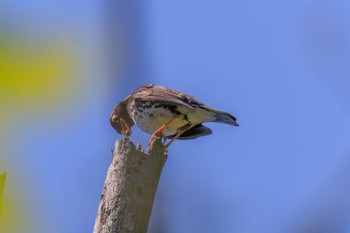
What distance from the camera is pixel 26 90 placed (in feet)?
3.61

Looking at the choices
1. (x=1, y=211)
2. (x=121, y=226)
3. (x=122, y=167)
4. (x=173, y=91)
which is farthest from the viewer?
(x=173, y=91)

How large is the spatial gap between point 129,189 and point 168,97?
330cm

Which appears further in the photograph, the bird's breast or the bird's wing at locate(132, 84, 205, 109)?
the bird's breast

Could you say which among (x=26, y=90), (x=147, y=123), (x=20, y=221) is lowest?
(x=20, y=221)

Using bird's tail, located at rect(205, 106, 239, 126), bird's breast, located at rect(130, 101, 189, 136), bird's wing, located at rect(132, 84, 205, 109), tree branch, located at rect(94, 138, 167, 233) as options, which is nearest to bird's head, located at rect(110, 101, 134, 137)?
bird's breast, located at rect(130, 101, 189, 136)

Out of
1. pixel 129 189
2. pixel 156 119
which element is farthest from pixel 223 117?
pixel 129 189

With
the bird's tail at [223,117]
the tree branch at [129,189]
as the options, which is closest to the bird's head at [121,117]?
Result: the bird's tail at [223,117]

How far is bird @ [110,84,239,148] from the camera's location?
6289mm

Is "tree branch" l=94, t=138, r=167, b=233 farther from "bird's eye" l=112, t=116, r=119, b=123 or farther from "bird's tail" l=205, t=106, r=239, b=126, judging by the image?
"bird's eye" l=112, t=116, r=119, b=123

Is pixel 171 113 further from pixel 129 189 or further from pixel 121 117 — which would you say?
pixel 129 189

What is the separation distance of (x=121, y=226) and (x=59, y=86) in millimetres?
1878

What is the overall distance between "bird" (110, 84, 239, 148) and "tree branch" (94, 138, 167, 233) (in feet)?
9.50

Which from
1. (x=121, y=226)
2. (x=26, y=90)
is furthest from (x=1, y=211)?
(x=121, y=226)

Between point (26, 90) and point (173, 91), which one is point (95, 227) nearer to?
point (26, 90)
